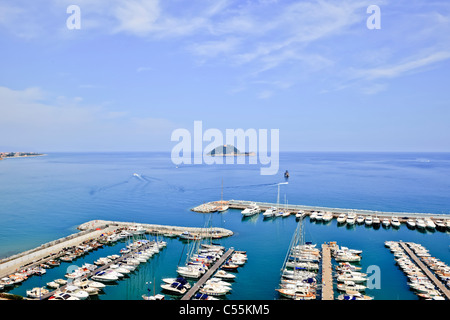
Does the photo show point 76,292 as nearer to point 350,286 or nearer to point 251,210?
point 350,286

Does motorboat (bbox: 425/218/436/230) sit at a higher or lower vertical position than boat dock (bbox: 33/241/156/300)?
higher

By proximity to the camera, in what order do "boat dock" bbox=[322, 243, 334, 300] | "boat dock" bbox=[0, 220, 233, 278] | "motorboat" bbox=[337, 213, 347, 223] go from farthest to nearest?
"motorboat" bbox=[337, 213, 347, 223] → "boat dock" bbox=[0, 220, 233, 278] → "boat dock" bbox=[322, 243, 334, 300]

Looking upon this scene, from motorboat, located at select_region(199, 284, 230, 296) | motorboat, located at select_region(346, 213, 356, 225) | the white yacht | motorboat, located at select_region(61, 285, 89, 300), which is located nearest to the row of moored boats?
motorboat, located at select_region(346, 213, 356, 225)

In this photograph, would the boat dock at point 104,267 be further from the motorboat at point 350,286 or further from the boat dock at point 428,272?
the boat dock at point 428,272

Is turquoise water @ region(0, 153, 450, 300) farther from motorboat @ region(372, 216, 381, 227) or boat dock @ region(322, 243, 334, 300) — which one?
boat dock @ region(322, 243, 334, 300)
